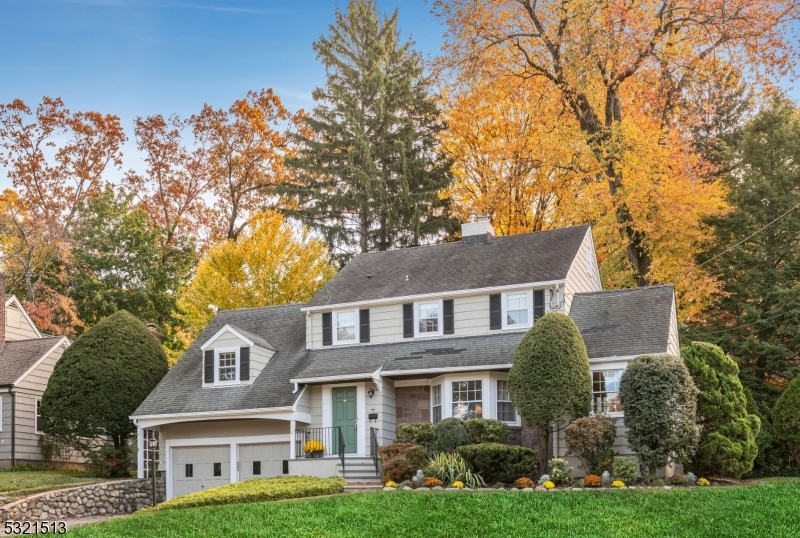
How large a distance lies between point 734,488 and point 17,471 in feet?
64.7

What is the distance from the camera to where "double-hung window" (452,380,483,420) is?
23234 millimetres

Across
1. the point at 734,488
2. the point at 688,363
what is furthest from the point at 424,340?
the point at 734,488

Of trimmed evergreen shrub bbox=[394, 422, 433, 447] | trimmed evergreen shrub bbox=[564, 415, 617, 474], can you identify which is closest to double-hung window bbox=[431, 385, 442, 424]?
trimmed evergreen shrub bbox=[394, 422, 433, 447]

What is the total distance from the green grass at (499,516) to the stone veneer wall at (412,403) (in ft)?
21.2

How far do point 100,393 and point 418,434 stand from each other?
9932mm

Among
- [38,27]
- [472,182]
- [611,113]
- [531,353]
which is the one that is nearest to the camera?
[531,353]

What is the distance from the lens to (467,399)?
23438 millimetres

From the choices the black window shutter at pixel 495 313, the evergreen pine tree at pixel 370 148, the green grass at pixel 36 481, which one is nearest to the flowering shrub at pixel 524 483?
the black window shutter at pixel 495 313

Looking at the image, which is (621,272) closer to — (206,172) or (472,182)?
(472,182)

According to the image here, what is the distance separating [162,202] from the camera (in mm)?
41500

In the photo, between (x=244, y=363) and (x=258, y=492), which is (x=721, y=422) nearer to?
(x=258, y=492)

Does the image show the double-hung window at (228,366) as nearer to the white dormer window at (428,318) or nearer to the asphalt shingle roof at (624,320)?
the white dormer window at (428,318)

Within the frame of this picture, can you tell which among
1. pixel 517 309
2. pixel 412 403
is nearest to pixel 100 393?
pixel 412 403

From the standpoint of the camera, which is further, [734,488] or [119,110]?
[119,110]
